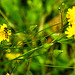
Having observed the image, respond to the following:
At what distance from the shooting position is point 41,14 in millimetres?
1424

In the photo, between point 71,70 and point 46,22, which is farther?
point 46,22

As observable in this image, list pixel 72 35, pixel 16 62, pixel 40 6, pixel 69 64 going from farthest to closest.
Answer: pixel 40 6 → pixel 69 64 → pixel 16 62 → pixel 72 35

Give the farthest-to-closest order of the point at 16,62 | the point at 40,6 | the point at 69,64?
the point at 40,6, the point at 69,64, the point at 16,62

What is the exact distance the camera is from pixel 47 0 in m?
1.46

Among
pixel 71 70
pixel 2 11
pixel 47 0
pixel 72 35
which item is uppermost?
pixel 47 0

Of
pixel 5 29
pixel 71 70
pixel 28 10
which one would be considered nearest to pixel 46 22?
pixel 28 10

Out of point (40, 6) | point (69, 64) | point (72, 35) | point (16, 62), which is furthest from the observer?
point (40, 6)

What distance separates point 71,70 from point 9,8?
2.71 feet

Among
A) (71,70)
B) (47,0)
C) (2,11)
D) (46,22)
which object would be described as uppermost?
(47,0)

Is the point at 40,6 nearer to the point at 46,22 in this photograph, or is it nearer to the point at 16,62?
the point at 46,22

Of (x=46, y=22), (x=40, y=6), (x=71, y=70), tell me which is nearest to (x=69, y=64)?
(x=71, y=70)

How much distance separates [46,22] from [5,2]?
45cm

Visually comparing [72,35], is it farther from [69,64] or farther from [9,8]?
[9,8]

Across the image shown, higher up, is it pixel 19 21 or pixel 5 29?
pixel 19 21
